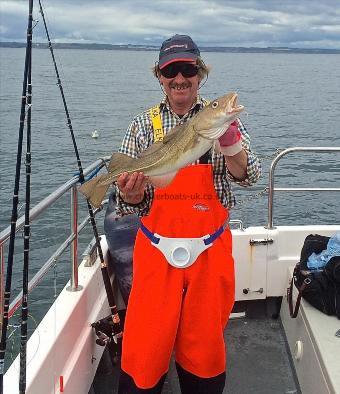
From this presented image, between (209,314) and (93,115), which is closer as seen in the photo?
(209,314)

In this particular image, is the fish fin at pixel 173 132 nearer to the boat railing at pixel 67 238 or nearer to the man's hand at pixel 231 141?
the man's hand at pixel 231 141

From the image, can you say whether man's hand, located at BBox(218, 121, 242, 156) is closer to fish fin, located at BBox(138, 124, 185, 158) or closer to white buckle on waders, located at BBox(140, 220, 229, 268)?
fish fin, located at BBox(138, 124, 185, 158)

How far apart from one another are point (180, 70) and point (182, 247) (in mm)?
981

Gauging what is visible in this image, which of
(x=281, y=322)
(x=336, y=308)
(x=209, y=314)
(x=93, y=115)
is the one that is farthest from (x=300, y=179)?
(x=93, y=115)

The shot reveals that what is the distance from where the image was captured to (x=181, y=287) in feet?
10.0

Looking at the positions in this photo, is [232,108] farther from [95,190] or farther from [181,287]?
[181,287]

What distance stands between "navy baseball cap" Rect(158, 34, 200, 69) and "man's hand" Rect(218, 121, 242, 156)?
1.69 ft

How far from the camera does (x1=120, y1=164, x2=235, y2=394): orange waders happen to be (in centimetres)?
302

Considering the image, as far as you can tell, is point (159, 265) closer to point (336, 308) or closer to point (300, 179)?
point (336, 308)

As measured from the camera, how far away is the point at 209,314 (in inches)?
121

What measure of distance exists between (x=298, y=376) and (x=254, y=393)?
357mm

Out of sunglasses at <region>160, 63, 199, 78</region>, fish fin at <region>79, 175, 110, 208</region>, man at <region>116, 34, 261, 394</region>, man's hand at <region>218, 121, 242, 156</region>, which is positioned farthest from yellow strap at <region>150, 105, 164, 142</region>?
man's hand at <region>218, 121, 242, 156</region>

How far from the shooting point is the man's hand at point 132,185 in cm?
295

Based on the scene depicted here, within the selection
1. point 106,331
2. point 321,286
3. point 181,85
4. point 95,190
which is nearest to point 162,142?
point 181,85
